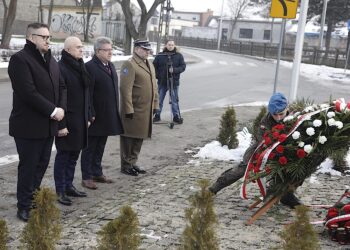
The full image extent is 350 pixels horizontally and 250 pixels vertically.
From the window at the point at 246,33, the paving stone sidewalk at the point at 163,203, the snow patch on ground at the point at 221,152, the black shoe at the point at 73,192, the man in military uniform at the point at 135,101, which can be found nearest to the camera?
the paving stone sidewalk at the point at 163,203

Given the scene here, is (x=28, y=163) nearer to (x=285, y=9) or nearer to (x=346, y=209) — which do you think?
(x=346, y=209)

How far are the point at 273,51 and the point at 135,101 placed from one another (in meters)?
42.1

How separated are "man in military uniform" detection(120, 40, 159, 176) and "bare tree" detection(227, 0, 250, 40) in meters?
70.0

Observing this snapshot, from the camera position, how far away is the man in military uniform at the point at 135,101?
6.70 meters

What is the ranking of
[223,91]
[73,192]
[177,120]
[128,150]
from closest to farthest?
[73,192] → [128,150] → [177,120] → [223,91]

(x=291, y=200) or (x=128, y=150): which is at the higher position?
(x=128, y=150)

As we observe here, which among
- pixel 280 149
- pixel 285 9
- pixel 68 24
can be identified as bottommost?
pixel 280 149

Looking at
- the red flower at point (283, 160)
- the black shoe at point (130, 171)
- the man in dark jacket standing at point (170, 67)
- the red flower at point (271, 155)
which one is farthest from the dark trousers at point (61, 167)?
the man in dark jacket standing at point (170, 67)

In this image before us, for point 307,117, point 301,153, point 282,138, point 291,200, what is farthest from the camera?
point 291,200

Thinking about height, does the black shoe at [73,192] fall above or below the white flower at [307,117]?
below

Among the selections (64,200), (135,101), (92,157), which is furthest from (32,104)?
(135,101)

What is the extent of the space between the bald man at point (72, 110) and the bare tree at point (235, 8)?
71381 mm

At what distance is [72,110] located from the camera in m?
5.54

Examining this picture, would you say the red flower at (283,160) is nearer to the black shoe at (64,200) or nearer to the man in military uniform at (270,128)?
the man in military uniform at (270,128)
